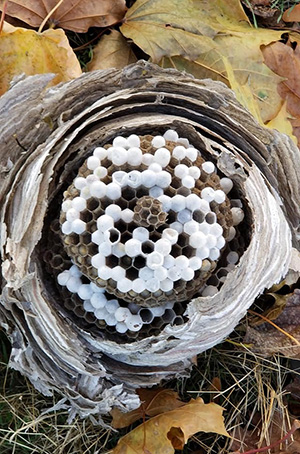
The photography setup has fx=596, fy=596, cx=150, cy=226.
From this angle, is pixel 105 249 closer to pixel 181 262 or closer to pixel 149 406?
pixel 181 262

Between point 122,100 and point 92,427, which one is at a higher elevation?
point 122,100

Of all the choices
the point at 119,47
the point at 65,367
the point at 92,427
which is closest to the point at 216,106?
the point at 119,47

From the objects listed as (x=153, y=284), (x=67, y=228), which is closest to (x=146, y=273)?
(x=153, y=284)

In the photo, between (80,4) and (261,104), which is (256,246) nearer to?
A: (261,104)

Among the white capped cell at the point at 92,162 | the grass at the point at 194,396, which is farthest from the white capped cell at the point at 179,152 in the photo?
the grass at the point at 194,396

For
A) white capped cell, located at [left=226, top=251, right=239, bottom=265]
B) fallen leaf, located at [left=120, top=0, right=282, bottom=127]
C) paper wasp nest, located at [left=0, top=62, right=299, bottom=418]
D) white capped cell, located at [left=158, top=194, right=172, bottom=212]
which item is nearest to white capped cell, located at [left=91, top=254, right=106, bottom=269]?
paper wasp nest, located at [left=0, top=62, right=299, bottom=418]

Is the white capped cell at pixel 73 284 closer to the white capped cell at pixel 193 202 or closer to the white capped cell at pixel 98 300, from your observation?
the white capped cell at pixel 98 300

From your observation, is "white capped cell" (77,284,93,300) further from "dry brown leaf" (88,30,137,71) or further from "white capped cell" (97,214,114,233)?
"dry brown leaf" (88,30,137,71)
